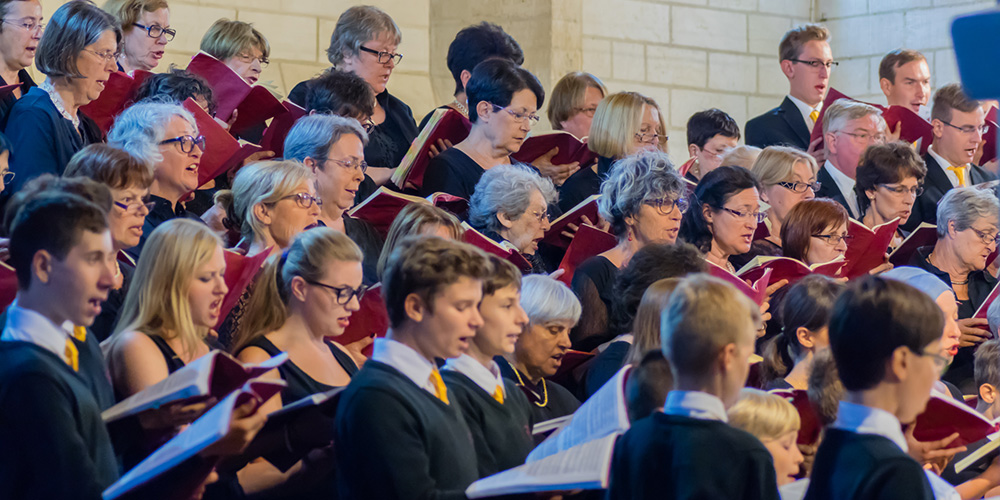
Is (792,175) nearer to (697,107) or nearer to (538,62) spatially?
(538,62)

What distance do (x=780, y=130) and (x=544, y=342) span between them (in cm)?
315

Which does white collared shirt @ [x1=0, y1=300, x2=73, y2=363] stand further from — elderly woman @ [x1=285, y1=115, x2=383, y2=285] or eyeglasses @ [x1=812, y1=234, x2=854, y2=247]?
eyeglasses @ [x1=812, y1=234, x2=854, y2=247]

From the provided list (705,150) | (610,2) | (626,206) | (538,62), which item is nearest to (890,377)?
(626,206)

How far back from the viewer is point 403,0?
24.0ft

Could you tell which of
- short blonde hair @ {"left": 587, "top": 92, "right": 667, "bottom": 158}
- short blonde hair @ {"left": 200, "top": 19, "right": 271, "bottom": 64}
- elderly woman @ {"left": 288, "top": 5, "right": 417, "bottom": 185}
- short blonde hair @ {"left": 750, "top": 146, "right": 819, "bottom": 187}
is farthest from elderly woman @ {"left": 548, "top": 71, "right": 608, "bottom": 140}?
short blonde hair @ {"left": 200, "top": 19, "right": 271, "bottom": 64}

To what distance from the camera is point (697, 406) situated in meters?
2.13

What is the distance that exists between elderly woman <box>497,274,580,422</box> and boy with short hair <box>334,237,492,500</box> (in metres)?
0.81

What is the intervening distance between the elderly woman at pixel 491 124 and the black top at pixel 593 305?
789mm

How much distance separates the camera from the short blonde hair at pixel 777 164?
483 cm

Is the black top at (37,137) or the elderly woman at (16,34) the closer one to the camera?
the black top at (37,137)

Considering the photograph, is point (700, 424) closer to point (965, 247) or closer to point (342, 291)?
point (342, 291)

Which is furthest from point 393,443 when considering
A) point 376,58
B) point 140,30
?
point 376,58

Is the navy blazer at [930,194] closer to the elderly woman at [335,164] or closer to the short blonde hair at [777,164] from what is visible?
the short blonde hair at [777,164]

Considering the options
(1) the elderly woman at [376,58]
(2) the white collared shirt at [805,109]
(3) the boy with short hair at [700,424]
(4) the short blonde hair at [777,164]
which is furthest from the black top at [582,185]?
(3) the boy with short hair at [700,424]
